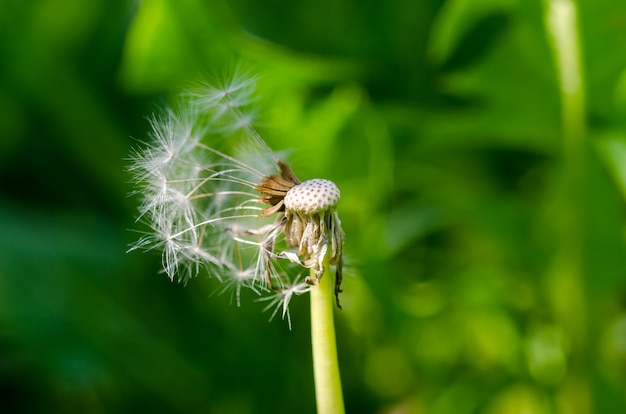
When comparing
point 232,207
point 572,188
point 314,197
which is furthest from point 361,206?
point 314,197

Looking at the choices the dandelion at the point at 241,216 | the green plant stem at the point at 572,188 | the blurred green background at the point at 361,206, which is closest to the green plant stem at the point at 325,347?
the dandelion at the point at 241,216

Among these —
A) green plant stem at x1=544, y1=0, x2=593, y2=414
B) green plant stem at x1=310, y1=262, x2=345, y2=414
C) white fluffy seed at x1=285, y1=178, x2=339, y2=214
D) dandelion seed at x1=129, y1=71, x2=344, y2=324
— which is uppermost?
green plant stem at x1=544, y1=0, x2=593, y2=414

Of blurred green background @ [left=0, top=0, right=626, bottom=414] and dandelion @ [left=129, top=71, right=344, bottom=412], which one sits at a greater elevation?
blurred green background @ [left=0, top=0, right=626, bottom=414]

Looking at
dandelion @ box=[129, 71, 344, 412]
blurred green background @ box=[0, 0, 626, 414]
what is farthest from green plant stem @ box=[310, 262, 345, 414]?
blurred green background @ box=[0, 0, 626, 414]

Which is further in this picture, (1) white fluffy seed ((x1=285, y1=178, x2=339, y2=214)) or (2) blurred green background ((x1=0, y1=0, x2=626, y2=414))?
(2) blurred green background ((x1=0, y1=0, x2=626, y2=414))

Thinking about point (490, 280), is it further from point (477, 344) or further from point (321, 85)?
point (321, 85)

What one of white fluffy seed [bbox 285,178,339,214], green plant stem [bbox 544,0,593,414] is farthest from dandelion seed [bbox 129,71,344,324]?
green plant stem [bbox 544,0,593,414]

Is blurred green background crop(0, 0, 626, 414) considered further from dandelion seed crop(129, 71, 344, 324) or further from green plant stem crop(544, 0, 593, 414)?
dandelion seed crop(129, 71, 344, 324)

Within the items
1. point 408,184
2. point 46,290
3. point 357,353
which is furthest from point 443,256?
point 46,290
